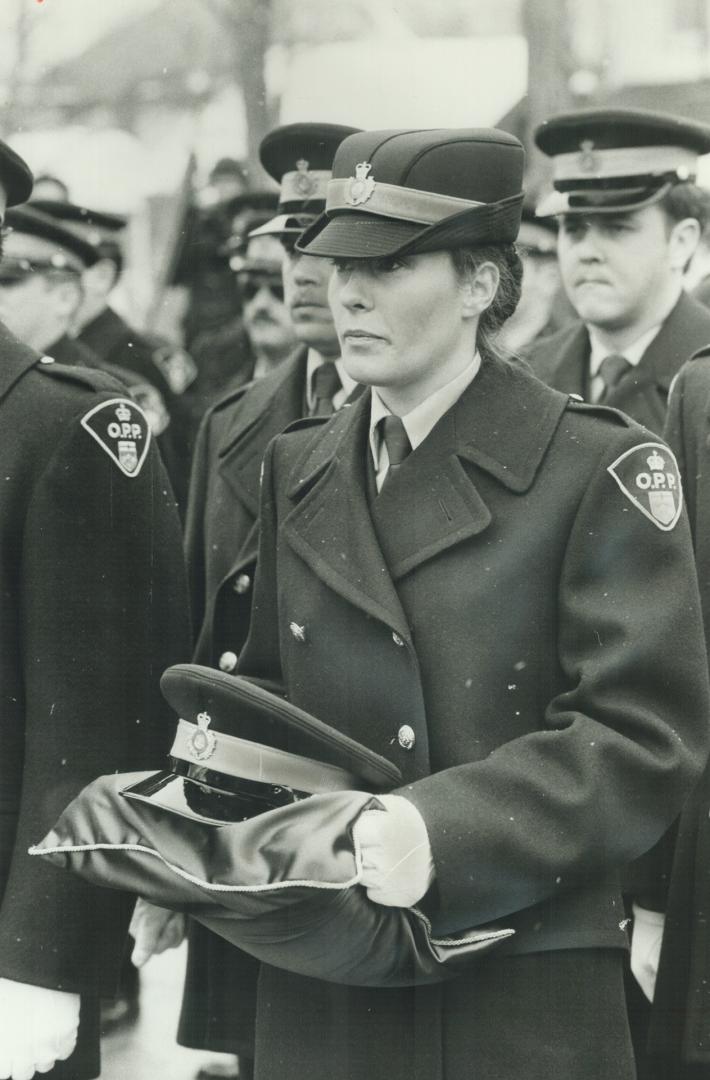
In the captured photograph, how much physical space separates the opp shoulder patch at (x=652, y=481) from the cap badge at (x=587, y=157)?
6.25 feet

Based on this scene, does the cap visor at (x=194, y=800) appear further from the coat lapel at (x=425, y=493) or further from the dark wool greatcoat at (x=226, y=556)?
the dark wool greatcoat at (x=226, y=556)

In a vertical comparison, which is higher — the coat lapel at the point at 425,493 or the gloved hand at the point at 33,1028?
the coat lapel at the point at 425,493

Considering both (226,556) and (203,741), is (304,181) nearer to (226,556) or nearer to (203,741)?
(226,556)

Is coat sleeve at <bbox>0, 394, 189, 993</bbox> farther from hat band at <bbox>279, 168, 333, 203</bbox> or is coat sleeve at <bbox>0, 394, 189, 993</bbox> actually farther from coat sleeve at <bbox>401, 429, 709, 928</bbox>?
hat band at <bbox>279, 168, 333, 203</bbox>

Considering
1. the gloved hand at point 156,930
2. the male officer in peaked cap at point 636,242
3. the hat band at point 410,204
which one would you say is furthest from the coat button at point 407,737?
the male officer in peaked cap at point 636,242

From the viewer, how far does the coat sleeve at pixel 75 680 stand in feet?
8.23

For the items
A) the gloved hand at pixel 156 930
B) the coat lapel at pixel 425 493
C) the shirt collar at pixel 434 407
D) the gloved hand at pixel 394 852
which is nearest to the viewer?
the gloved hand at pixel 394 852

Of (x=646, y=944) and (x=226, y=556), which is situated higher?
(x=226, y=556)

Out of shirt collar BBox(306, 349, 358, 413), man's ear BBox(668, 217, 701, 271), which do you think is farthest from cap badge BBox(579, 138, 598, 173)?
shirt collar BBox(306, 349, 358, 413)

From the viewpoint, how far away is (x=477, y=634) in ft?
7.82

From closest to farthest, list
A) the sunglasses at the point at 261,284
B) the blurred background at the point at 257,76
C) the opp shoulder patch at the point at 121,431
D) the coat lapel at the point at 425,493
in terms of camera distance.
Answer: the coat lapel at the point at 425,493, the opp shoulder patch at the point at 121,431, the blurred background at the point at 257,76, the sunglasses at the point at 261,284

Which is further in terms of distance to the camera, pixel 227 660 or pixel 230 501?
pixel 230 501

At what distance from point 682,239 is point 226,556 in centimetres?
148

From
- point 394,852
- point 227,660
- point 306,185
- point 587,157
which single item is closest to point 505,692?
point 394,852
